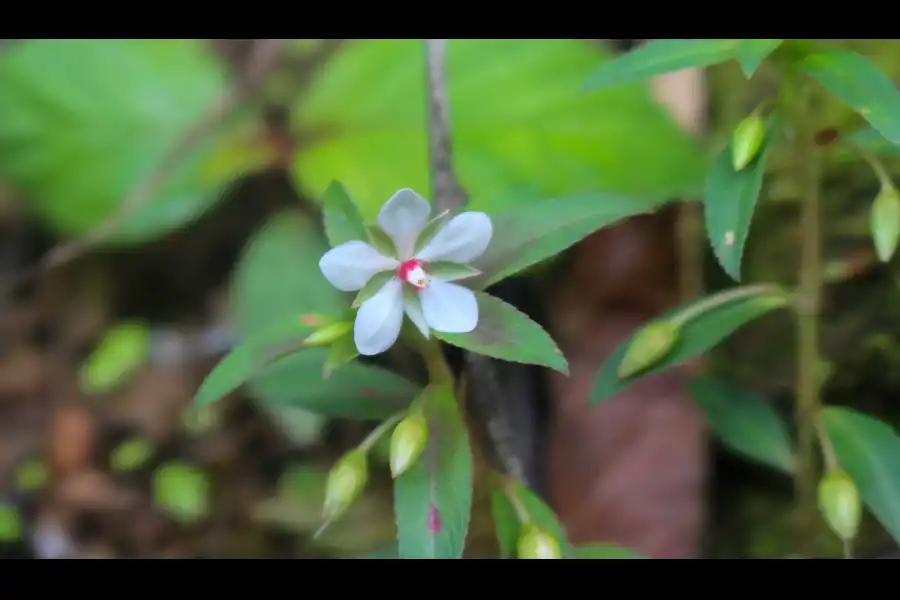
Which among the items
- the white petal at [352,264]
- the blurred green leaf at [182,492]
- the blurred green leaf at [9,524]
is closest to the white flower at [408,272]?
the white petal at [352,264]

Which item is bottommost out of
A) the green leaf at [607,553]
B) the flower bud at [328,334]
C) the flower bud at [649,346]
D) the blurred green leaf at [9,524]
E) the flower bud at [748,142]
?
the green leaf at [607,553]

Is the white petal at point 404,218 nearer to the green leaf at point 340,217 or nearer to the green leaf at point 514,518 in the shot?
the green leaf at point 340,217

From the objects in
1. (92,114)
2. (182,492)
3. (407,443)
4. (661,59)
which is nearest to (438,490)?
(407,443)

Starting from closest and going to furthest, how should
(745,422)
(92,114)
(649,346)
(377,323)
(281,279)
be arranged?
(377,323) → (649,346) → (745,422) → (281,279) → (92,114)

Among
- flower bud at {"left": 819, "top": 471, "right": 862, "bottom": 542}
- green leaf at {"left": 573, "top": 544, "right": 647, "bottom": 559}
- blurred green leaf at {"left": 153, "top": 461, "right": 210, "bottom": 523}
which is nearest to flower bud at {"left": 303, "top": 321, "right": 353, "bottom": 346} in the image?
green leaf at {"left": 573, "top": 544, "right": 647, "bottom": 559}

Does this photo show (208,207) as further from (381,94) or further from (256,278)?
(381,94)

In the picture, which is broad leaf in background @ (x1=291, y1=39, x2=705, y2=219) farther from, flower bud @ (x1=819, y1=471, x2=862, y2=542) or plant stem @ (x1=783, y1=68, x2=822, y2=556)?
flower bud @ (x1=819, y1=471, x2=862, y2=542)

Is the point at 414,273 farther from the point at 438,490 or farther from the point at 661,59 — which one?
the point at 661,59
